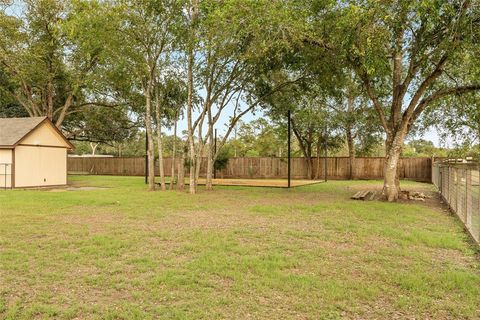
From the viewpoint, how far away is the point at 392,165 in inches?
457

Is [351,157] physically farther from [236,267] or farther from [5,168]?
[236,267]

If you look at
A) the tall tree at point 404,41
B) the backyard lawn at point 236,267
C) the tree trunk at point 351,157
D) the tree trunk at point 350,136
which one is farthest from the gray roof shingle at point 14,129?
the tree trunk at point 351,157

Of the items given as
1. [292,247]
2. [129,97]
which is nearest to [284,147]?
[129,97]

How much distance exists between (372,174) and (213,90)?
13357mm

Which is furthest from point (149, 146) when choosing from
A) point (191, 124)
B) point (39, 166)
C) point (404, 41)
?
point (404, 41)

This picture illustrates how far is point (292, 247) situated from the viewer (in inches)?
217

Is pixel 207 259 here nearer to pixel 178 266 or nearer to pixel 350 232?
pixel 178 266

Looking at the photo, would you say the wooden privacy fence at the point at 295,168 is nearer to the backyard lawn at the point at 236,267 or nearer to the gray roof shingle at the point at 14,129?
the gray roof shingle at the point at 14,129

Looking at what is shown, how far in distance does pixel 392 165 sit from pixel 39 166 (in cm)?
1540

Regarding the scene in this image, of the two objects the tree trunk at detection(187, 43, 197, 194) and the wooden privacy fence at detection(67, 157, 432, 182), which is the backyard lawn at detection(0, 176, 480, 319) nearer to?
the tree trunk at detection(187, 43, 197, 194)

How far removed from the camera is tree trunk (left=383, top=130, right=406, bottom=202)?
451 inches

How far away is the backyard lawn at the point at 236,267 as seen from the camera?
333 cm

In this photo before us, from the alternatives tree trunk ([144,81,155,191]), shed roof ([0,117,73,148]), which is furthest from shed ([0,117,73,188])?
tree trunk ([144,81,155,191])

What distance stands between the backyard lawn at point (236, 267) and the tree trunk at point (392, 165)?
3.23m
